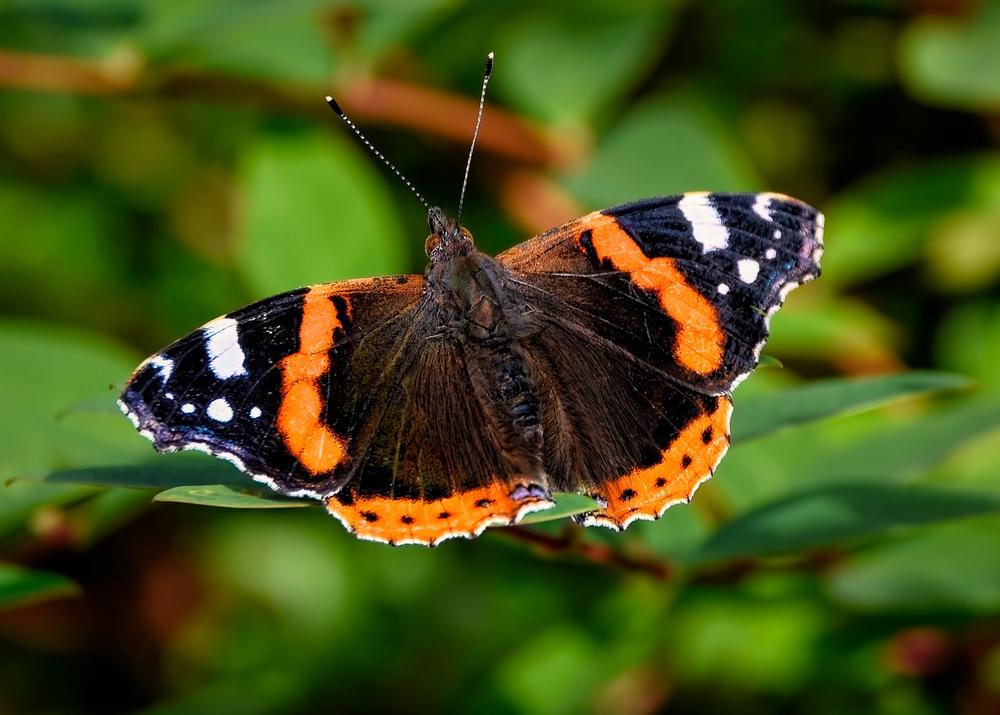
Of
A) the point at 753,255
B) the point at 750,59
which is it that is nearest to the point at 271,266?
the point at 753,255

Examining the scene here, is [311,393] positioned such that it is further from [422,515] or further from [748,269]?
[748,269]

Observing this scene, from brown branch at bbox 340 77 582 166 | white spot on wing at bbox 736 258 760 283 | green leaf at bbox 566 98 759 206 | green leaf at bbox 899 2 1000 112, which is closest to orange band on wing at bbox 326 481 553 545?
white spot on wing at bbox 736 258 760 283

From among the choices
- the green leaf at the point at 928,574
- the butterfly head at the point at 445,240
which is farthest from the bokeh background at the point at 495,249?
the butterfly head at the point at 445,240

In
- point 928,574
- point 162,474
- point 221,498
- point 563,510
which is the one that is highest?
point 162,474

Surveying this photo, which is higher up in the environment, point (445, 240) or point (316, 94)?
point (316, 94)

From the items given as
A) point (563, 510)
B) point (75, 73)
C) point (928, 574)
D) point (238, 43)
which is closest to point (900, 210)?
point (928, 574)

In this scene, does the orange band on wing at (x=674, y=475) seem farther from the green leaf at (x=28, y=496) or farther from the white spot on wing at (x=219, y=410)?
the green leaf at (x=28, y=496)

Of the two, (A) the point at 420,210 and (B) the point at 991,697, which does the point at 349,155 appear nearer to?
(A) the point at 420,210
